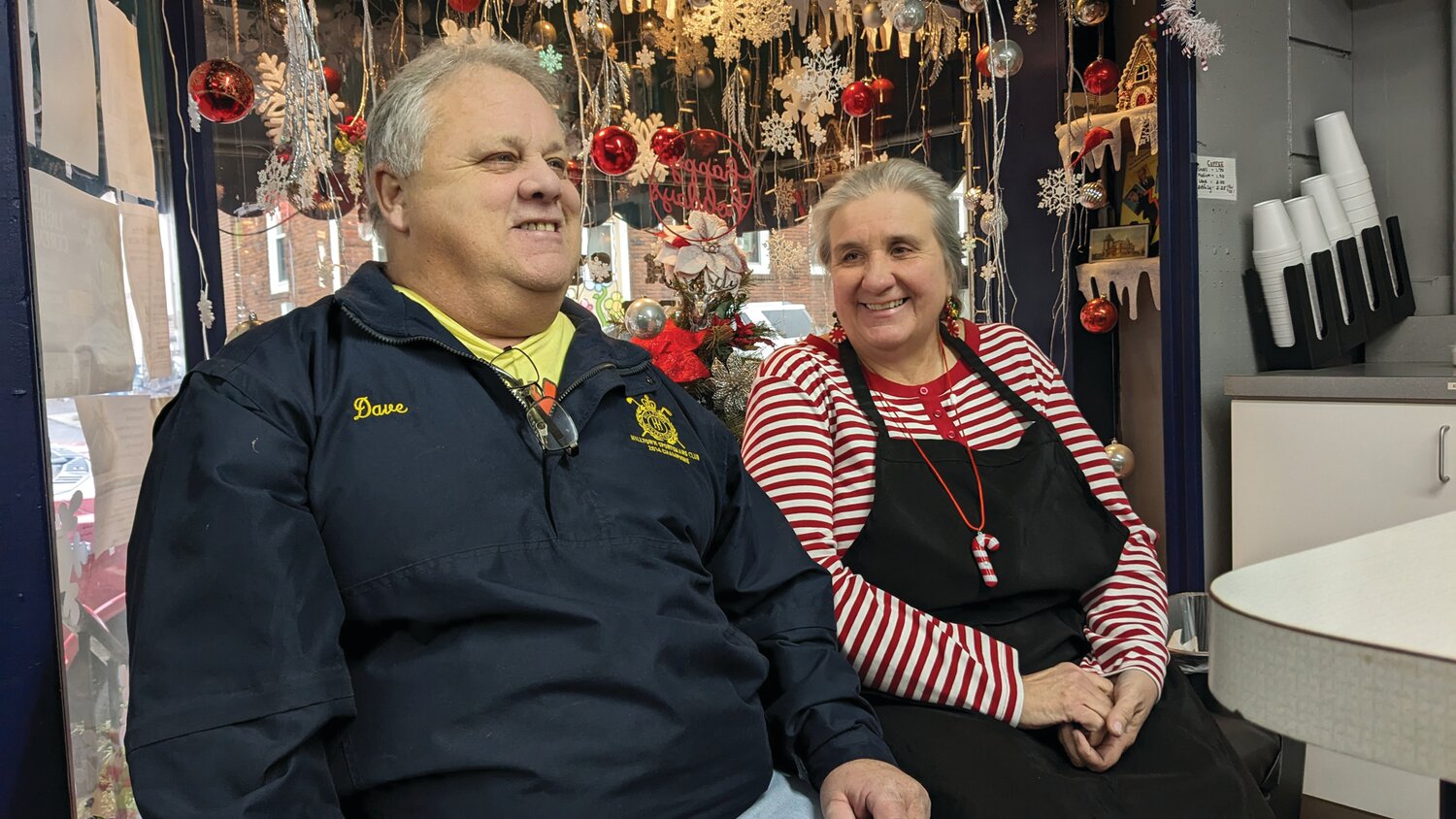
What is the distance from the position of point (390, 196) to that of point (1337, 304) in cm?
275

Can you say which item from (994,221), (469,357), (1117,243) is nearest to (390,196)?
(469,357)

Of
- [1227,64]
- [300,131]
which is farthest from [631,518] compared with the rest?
[1227,64]

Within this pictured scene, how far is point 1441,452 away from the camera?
8.27 ft

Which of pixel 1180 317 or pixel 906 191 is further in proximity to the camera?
pixel 1180 317

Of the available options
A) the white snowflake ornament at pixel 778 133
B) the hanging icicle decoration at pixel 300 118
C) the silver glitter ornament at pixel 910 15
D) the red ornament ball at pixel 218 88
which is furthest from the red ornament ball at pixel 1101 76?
the red ornament ball at pixel 218 88

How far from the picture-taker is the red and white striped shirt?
1.56 m

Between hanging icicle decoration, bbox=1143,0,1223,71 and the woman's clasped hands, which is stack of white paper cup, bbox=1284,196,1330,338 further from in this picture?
the woman's clasped hands

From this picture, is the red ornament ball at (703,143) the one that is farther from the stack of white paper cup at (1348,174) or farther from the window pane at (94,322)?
the stack of white paper cup at (1348,174)

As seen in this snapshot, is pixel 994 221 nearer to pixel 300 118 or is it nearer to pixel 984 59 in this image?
pixel 984 59

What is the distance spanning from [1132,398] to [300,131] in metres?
3.08

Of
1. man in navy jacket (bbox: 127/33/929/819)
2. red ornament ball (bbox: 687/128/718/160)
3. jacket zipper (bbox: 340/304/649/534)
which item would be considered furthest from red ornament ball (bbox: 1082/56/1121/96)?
jacket zipper (bbox: 340/304/649/534)

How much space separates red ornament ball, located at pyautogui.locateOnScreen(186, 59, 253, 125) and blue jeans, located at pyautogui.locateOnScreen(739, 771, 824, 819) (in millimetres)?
1473

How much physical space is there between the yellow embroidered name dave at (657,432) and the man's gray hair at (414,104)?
1.41 ft

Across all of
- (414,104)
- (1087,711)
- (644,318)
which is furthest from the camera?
(644,318)
